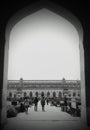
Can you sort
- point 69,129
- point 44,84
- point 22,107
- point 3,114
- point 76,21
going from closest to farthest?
point 69,129 → point 3,114 → point 76,21 → point 22,107 → point 44,84

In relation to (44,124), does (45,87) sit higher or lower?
higher

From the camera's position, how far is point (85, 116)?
27.9 feet

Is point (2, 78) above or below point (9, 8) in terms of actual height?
below

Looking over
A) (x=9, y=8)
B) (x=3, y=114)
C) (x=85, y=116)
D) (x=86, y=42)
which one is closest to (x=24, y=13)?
(x=9, y=8)

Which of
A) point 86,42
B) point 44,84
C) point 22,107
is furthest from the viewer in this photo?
point 44,84

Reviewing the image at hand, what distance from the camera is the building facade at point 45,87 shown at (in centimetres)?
9169

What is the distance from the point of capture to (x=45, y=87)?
93.4m

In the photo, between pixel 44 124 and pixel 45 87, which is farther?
pixel 45 87

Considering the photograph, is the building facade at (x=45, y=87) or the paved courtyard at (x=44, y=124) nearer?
the paved courtyard at (x=44, y=124)

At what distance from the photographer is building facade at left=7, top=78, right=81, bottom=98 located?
9169cm

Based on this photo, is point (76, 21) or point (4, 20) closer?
point (4, 20)

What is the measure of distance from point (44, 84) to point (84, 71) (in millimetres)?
86117

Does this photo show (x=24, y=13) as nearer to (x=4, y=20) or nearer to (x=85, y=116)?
(x=4, y=20)

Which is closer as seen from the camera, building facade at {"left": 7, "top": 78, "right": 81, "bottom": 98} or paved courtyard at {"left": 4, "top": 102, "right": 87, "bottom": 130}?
paved courtyard at {"left": 4, "top": 102, "right": 87, "bottom": 130}
